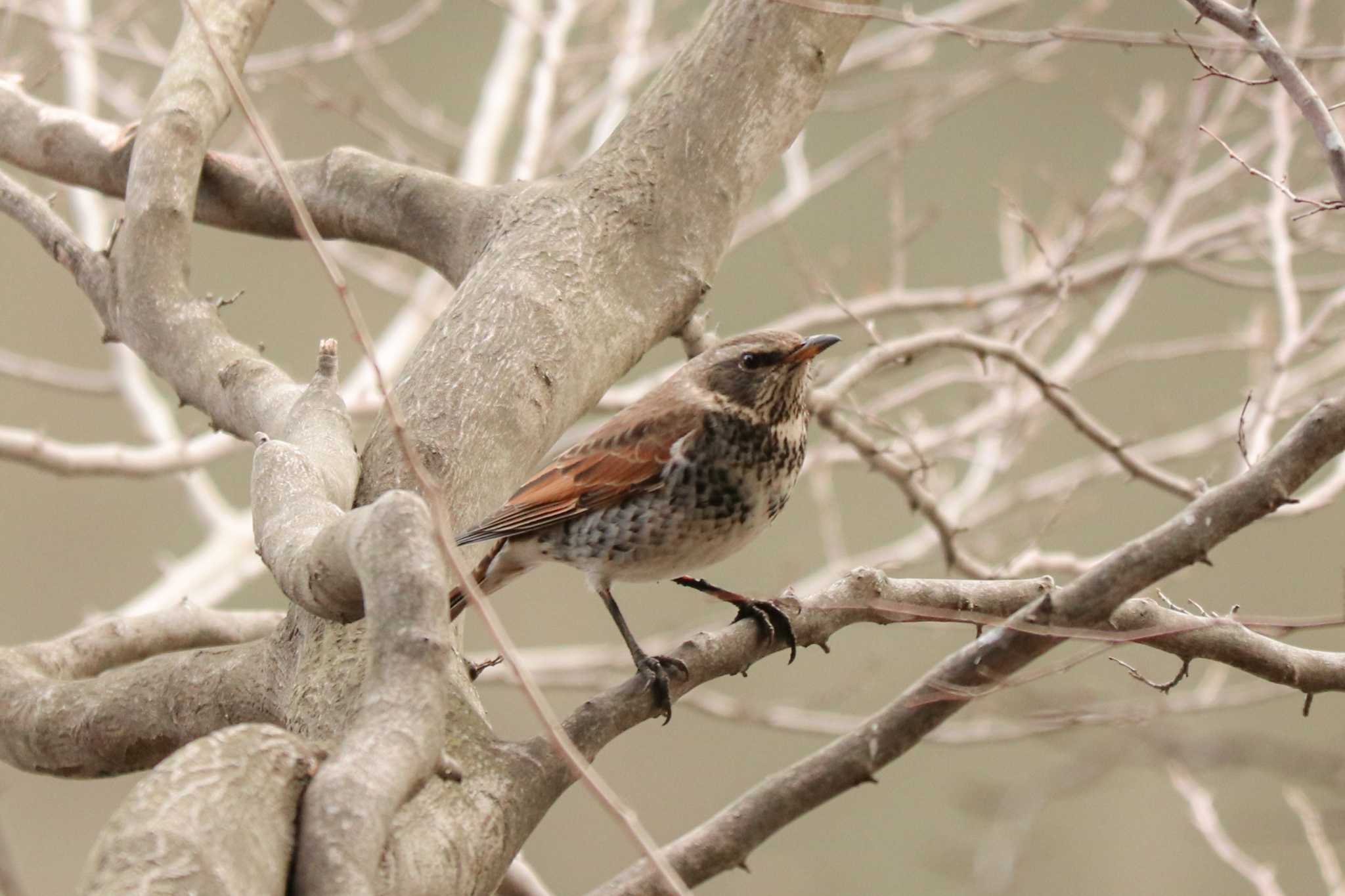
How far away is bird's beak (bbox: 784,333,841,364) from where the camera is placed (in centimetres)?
246

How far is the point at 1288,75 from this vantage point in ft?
5.27

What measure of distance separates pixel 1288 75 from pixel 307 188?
1639mm

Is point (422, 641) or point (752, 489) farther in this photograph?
point (752, 489)

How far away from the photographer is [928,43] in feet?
16.0

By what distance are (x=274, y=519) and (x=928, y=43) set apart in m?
3.87

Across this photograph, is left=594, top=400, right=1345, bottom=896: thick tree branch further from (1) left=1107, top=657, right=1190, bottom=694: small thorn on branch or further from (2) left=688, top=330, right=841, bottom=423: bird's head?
(2) left=688, top=330, right=841, bottom=423: bird's head

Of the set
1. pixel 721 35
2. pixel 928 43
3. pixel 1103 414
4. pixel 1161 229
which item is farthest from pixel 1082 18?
pixel 721 35

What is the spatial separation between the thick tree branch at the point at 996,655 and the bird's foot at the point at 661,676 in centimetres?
17

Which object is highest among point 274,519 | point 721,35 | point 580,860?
point 721,35

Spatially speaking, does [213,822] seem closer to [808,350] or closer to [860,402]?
[808,350]

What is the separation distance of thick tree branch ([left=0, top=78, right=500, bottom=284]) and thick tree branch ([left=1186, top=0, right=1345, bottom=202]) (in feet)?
3.86

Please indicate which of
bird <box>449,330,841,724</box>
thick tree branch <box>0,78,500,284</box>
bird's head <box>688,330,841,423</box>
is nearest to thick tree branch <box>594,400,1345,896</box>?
bird <box>449,330,841,724</box>

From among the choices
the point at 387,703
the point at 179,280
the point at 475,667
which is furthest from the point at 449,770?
the point at 179,280

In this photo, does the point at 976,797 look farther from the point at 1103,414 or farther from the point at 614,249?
the point at 1103,414
